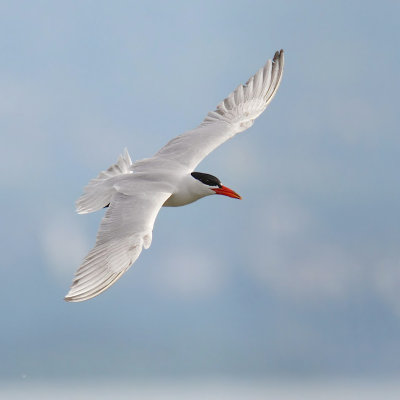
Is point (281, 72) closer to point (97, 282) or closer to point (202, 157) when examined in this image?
point (202, 157)

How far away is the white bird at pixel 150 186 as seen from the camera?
758 cm

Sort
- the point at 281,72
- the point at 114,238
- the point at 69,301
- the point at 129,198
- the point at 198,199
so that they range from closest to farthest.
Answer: the point at 69,301 < the point at 114,238 < the point at 129,198 < the point at 198,199 < the point at 281,72

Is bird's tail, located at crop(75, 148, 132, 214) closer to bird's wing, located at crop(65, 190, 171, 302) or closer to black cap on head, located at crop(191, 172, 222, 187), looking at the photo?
bird's wing, located at crop(65, 190, 171, 302)

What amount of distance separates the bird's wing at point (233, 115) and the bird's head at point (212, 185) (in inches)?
32.0

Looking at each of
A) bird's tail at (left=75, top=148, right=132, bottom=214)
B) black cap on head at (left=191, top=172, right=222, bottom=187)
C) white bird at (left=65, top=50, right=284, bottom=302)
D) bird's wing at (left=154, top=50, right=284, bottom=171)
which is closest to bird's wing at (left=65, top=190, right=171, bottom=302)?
white bird at (left=65, top=50, right=284, bottom=302)

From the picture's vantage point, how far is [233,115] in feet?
37.0

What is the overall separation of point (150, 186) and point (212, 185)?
40.6 inches

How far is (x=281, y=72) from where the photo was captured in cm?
1118

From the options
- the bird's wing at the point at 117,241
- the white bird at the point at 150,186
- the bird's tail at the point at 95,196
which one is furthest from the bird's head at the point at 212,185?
the bird's tail at the point at 95,196

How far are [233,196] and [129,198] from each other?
5.66ft

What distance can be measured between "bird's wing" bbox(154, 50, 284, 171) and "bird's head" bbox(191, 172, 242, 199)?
81 cm

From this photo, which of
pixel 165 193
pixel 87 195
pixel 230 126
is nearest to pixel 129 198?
pixel 165 193

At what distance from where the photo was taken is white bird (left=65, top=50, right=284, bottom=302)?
7.58m

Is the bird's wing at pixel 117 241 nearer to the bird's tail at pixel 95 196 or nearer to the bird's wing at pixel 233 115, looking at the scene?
the bird's tail at pixel 95 196
